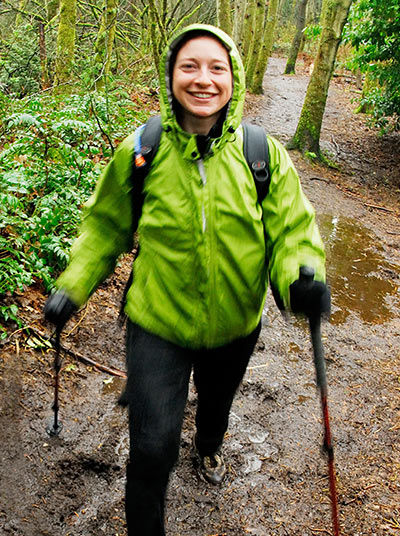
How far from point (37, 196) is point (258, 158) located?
335cm

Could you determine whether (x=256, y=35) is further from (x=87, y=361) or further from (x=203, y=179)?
(x=203, y=179)

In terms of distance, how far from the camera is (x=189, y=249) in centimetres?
195

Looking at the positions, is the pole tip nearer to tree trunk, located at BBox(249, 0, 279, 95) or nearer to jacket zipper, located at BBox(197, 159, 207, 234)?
jacket zipper, located at BBox(197, 159, 207, 234)

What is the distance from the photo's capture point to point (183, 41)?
1979mm

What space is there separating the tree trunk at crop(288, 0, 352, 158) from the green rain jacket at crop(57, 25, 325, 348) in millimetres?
8377

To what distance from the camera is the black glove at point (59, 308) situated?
6.79 ft

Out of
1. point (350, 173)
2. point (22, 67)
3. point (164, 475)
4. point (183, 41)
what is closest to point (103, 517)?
point (164, 475)

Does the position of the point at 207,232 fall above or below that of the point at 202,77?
below

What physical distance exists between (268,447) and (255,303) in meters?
1.69

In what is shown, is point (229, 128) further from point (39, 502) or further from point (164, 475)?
point (39, 502)

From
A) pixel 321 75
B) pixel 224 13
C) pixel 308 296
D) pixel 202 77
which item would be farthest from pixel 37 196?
pixel 224 13

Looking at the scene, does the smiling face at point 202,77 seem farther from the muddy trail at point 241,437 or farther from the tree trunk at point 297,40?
the tree trunk at point 297,40

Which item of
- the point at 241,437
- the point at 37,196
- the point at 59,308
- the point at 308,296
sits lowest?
the point at 241,437

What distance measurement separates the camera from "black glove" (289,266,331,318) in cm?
189
